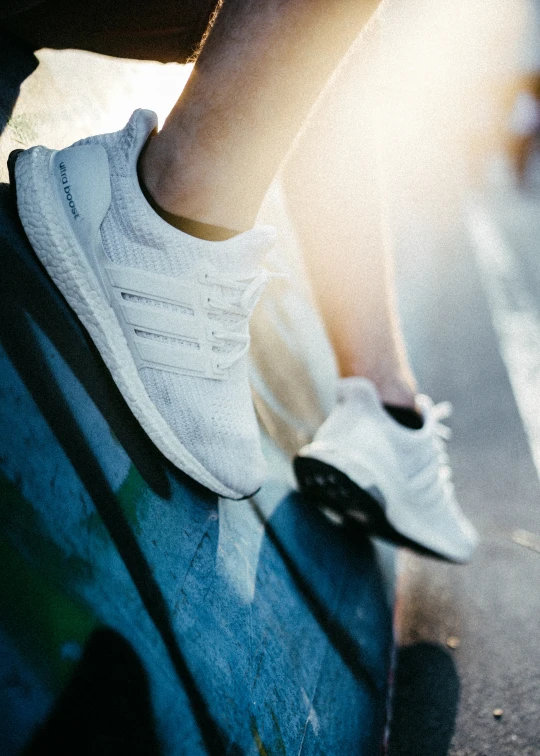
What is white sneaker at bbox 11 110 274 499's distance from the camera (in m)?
0.67

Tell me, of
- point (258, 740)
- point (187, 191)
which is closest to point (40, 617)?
point (258, 740)

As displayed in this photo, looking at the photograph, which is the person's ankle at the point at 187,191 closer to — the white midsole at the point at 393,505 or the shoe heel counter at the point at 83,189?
the shoe heel counter at the point at 83,189

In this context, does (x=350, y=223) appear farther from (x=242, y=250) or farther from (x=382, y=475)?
(x=382, y=475)

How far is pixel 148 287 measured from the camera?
0.69 meters

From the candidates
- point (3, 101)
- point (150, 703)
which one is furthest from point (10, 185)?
point (150, 703)

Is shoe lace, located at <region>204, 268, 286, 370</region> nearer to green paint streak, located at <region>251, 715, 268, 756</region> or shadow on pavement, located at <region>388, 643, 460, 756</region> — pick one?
green paint streak, located at <region>251, 715, 268, 756</region>

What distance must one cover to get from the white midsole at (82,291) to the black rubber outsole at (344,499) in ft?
0.75

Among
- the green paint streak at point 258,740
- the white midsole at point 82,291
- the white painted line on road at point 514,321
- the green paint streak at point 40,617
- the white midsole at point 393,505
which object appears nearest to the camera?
the green paint streak at point 40,617

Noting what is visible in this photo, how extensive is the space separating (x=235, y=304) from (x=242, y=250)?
0.09 meters

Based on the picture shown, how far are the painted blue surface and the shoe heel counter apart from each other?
0.31 feet

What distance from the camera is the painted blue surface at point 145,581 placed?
0.47 metres

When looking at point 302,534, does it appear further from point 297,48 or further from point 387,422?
point 297,48

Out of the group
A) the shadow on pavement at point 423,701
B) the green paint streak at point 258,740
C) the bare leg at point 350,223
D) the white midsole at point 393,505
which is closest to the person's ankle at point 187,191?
the bare leg at point 350,223

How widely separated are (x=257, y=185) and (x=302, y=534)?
636mm
